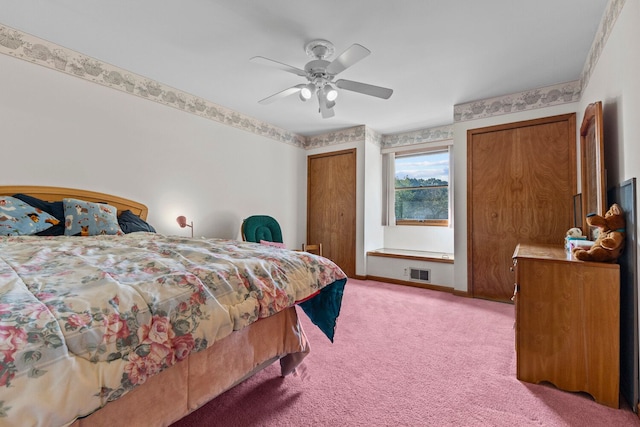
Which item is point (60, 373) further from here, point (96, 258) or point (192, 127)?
point (192, 127)

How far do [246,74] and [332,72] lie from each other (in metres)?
1.07

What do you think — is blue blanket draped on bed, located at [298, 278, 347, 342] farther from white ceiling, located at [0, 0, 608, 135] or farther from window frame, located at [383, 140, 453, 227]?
window frame, located at [383, 140, 453, 227]

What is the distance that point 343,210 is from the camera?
15.4 feet

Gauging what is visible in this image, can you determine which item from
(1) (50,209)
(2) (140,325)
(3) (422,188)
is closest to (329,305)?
(2) (140,325)

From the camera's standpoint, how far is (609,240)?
1.56m

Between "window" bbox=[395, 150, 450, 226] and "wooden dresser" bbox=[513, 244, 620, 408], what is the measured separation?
2.80 meters

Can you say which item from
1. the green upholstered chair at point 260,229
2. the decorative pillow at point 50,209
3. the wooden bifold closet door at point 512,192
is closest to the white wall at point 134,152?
the decorative pillow at point 50,209

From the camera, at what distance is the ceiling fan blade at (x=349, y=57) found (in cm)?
188

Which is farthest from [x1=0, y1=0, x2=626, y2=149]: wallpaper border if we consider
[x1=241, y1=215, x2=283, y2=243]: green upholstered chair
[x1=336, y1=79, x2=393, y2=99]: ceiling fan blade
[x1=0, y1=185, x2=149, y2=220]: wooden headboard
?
[x1=336, y1=79, x2=393, y2=99]: ceiling fan blade

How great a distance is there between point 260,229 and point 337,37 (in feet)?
8.07

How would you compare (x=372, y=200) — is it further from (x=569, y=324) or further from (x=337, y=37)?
(x=569, y=324)

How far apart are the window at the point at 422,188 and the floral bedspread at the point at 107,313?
12.1 feet

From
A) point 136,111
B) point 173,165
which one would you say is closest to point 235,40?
point 136,111

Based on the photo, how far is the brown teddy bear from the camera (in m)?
1.55
